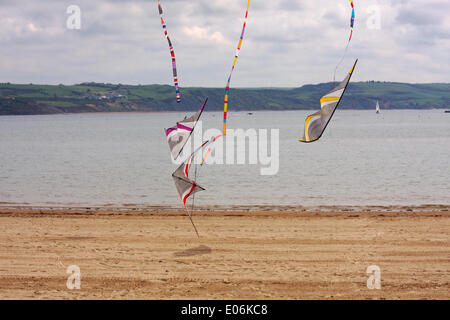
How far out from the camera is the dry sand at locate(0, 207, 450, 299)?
16344 mm

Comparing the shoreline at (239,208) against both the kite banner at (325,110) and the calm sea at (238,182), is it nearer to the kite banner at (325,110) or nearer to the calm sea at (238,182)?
the calm sea at (238,182)

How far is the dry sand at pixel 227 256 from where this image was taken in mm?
16344

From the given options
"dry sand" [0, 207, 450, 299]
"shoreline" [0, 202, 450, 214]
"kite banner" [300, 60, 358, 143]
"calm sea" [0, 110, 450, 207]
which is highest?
"calm sea" [0, 110, 450, 207]

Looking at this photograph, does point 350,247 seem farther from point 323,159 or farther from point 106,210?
point 323,159

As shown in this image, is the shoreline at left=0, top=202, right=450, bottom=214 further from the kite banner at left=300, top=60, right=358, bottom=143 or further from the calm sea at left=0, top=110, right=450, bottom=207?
the kite banner at left=300, top=60, right=358, bottom=143

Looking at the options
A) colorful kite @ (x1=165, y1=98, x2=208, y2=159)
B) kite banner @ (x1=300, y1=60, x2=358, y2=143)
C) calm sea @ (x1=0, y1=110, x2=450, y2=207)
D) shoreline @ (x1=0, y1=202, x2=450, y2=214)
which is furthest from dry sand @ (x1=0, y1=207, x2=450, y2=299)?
calm sea @ (x1=0, y1=110, x2=450, y2=207)

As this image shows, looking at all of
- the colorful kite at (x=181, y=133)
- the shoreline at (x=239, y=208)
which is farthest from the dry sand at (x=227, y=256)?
the colorful kite at (x=181, y=133)

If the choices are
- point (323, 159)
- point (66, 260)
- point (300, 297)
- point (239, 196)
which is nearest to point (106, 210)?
point (239, 196)

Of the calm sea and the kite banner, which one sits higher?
the calm sea

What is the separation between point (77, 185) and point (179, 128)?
109ft

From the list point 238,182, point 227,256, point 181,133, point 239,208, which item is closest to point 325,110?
point 181,133

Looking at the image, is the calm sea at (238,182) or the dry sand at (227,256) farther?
the calm sea at (238,182)

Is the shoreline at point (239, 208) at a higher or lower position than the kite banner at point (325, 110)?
higher

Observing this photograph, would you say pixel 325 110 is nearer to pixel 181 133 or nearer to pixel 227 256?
pixel 181 133
